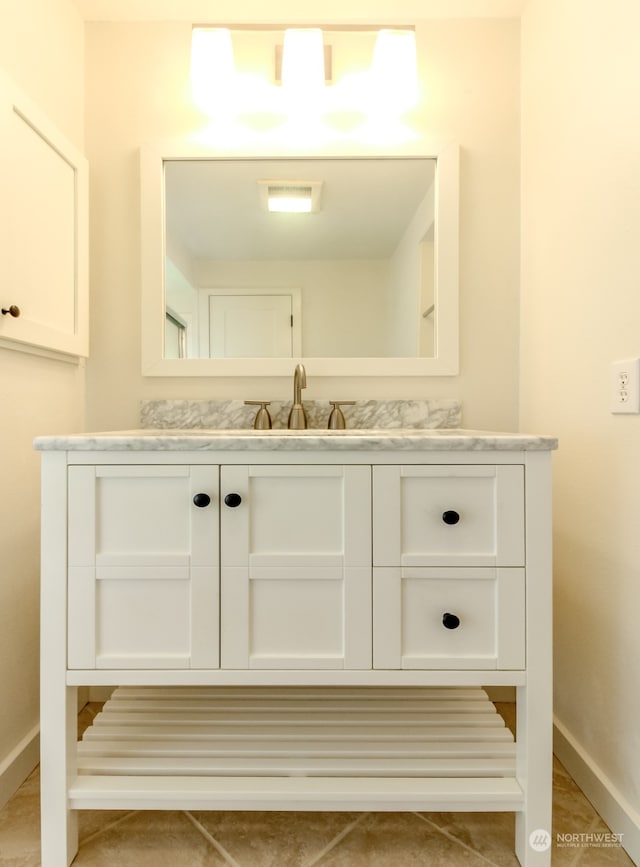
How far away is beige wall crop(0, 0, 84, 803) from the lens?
1.22 metres

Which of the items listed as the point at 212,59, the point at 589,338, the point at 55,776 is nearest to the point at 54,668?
the point at 55,776

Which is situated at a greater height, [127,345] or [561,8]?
[561,8]

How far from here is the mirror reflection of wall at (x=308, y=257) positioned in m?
1.57

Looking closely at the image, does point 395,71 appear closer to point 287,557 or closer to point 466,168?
point 466,168

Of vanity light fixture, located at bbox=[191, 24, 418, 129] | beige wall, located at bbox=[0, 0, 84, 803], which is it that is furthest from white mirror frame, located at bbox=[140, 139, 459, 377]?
beige wall, located at bbox=[0, 0, 84, 803]

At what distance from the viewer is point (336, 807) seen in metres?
0.99

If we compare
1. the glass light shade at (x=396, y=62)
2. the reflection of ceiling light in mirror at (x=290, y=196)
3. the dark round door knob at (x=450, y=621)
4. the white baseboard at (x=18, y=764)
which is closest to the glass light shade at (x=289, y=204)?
the reflection of ceiling light in mirror at (x=290, y=196)

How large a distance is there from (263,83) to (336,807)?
6.00ft

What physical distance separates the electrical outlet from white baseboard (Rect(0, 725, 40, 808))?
61.1 inches

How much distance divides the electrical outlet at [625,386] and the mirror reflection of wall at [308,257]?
1.89 ft

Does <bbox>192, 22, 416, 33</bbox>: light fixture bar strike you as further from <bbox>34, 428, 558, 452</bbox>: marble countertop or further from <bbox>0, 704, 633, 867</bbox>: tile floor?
<bbox>0, 704, 633, 867</bbox>: tile floor

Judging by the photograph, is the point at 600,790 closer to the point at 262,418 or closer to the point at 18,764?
the point at 262,418

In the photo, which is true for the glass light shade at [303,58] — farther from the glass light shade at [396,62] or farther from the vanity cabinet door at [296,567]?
the vanity cabinet door at [296,567]

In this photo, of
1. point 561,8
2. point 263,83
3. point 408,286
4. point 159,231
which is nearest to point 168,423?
point 159,231
